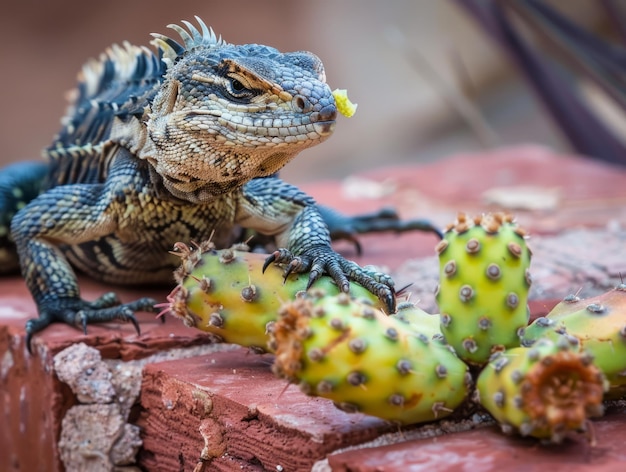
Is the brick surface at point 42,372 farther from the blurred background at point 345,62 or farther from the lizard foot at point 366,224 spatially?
the blurred background at point 345,62

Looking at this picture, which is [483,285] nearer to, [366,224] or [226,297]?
[226,297]

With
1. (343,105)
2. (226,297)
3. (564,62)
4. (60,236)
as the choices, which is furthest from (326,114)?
(564,62)

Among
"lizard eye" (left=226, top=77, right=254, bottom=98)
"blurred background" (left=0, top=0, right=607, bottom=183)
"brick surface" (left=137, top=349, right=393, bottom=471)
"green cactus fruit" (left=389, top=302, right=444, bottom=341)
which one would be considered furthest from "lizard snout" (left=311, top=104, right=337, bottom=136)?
"blurred background" (left=0, top=0, right=607, bottom=183)

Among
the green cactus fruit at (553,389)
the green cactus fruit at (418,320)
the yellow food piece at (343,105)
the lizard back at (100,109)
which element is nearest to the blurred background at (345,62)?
the lizard back at (100,109)

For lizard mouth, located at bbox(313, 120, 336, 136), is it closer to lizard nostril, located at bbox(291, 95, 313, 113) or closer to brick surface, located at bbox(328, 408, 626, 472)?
lizard nostril, located at bbox(291, 95, 313, 113)

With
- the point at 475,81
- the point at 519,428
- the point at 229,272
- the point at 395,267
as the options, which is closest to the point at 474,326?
the point at 519,428

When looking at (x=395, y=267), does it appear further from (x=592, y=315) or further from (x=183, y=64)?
(x=592, y=315)
